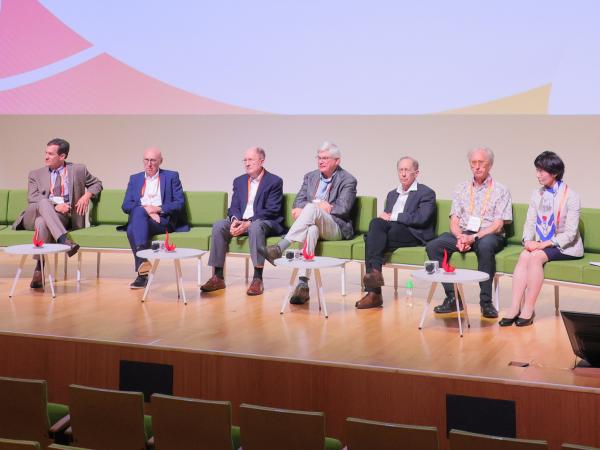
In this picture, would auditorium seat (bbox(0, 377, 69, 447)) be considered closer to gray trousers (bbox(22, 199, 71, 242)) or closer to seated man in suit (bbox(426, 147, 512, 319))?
seated man in suit (bbox(426, 147, 512, 319))

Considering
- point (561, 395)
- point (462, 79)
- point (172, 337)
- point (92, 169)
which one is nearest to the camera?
point (561, 395)

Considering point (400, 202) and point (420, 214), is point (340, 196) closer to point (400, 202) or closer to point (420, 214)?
point (400, 202)

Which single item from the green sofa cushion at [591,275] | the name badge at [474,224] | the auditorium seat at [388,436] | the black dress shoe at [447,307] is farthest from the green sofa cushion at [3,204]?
the auditorium seat at [388,436]

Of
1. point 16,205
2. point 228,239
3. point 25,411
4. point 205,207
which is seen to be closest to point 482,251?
point 228,239

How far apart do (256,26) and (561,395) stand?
14.5ft

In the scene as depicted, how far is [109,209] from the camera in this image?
6.53m

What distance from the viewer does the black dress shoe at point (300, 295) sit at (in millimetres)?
5387

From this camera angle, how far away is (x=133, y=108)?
7184 millimetres

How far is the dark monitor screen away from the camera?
3100mm

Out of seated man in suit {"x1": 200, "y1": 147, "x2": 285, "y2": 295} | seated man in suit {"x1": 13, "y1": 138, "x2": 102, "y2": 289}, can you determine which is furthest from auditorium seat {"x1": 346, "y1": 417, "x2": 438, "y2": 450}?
seated man in suit {"x1": 13, "y1": 138, "x2": 102, "y2": 289}

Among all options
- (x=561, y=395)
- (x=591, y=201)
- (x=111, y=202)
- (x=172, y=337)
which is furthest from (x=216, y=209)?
(x=561, y=395)

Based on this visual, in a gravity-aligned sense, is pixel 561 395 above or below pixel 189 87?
below

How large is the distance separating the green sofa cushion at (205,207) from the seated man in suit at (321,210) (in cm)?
68

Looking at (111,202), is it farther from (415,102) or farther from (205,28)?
(415,102)
